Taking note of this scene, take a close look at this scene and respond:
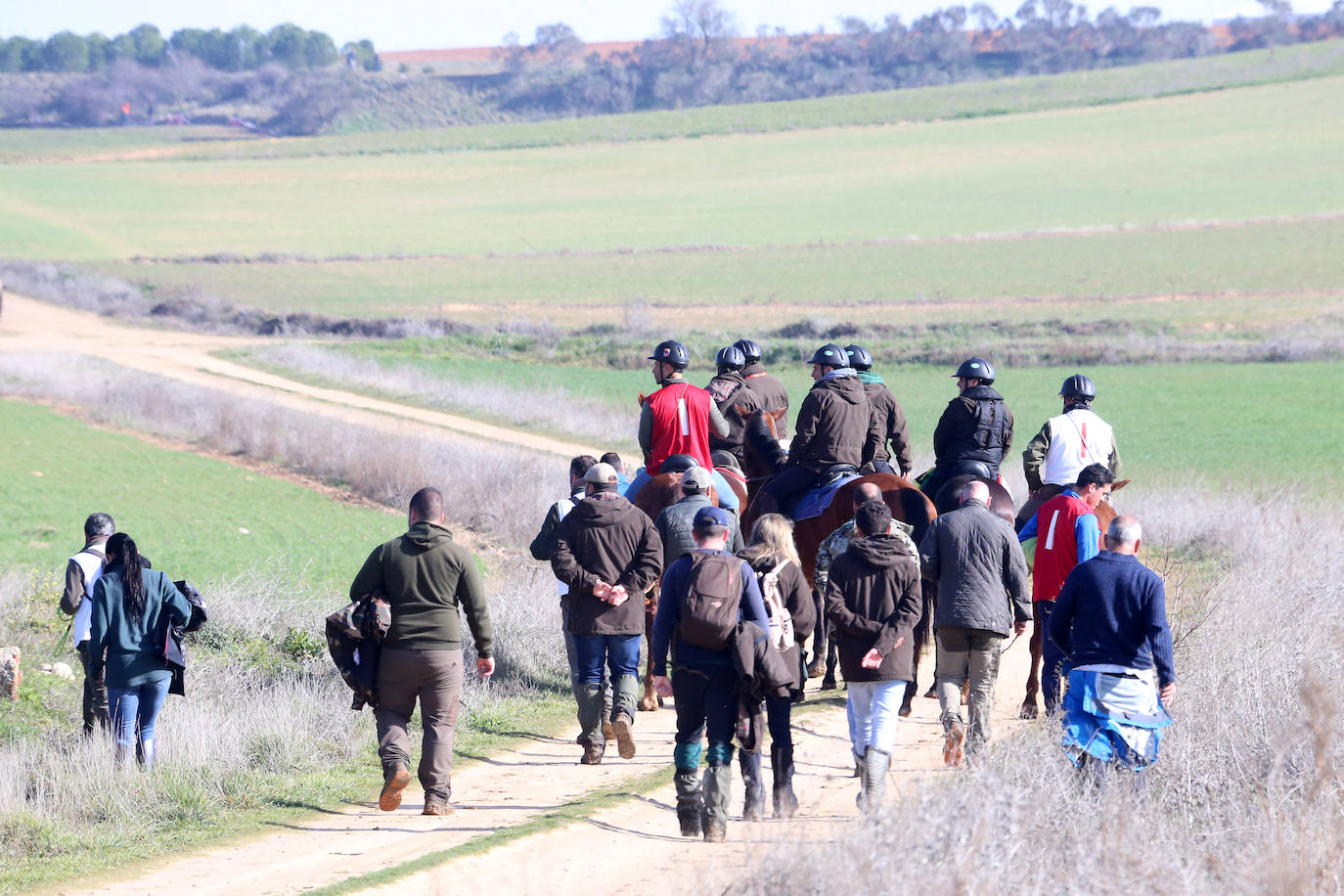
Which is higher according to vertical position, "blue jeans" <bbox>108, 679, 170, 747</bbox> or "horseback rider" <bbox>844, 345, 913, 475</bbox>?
"horseback rider" <bbox>844, 345, 913, 475</bbox>

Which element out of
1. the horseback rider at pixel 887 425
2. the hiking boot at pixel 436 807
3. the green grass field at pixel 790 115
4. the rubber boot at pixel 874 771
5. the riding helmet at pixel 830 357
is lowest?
the hiking boot at pixel 436 807

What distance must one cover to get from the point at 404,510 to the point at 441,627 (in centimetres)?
1370

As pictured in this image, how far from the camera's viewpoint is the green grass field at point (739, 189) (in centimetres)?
7162

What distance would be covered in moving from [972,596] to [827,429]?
2643 millimetres

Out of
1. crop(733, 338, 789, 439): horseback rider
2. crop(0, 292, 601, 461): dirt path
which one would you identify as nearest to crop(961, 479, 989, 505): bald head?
crop(733, 338, 789, 439): horseback rider

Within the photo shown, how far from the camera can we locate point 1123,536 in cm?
735

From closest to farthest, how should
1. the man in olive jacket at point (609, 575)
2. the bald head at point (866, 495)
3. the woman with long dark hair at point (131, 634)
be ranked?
the bald head at point (866, 495) → the man in olive jacket at point (609, 575) → the woman with long dark hair at point (131, 634)

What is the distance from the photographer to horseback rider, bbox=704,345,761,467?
12320 mm

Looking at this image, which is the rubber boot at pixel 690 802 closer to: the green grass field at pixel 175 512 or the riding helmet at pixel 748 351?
the riding helmet at pixel 748 351

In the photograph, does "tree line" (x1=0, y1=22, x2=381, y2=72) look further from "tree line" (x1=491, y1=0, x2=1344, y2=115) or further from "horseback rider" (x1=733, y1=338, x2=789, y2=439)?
"horseback rider" (x1=733, y1=338, x2=789, y2=439)

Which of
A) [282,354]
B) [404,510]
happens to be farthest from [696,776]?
[282,354]

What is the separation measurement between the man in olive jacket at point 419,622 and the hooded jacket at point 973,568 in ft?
8.71

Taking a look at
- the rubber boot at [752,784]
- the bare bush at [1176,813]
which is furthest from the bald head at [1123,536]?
the rubber boot at [752,784]

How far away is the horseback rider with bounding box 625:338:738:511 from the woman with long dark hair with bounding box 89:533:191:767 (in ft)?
11.4
